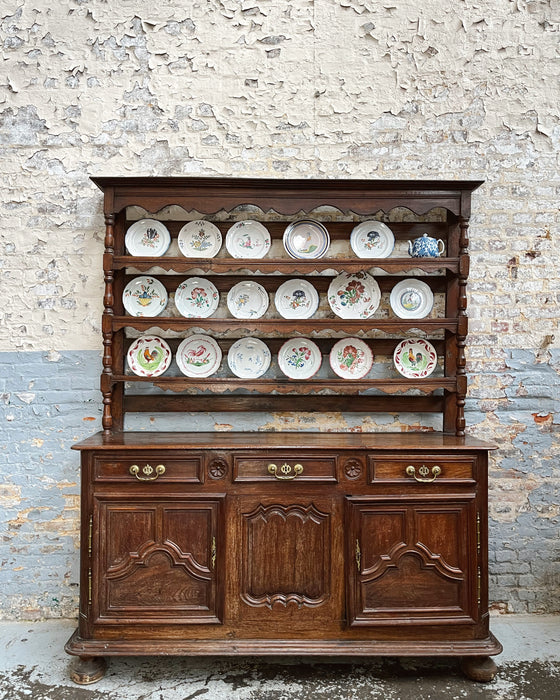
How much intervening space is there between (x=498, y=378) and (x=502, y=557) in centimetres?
98

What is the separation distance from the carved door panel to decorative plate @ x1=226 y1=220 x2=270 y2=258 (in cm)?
127

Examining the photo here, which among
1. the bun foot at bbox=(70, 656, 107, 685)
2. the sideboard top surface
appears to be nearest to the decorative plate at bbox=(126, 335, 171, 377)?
the sideboard top surface

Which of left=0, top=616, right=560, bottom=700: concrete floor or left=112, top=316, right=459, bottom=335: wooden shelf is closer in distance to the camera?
left=0, top=616, right=560, bottom=700: concrete floor

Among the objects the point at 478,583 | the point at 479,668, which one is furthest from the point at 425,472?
the point at 479,668

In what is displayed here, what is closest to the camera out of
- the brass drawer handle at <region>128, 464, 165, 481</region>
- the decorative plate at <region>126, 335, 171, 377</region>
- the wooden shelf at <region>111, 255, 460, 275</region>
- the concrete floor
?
the concrete floor

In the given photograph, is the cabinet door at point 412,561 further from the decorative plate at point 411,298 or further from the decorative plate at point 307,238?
the decorative plate at point 307,238

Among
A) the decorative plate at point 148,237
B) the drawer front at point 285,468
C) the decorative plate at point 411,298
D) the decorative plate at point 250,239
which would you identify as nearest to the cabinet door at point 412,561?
the drawer front at point 285,468

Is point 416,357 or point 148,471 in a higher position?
point 416,357

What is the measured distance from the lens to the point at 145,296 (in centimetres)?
282

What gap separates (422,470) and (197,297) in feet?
4.69

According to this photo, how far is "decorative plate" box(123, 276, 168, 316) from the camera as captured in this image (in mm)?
2801

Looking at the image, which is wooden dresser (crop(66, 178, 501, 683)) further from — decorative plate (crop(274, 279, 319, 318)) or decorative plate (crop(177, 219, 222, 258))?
decorative plate (crop(177, 219, 222, 258))

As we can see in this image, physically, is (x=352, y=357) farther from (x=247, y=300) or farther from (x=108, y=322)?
(x=108, y=322)

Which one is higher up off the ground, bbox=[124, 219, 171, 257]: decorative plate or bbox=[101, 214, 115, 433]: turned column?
bbox=[124, 219, 171, 257]: decorative plate
